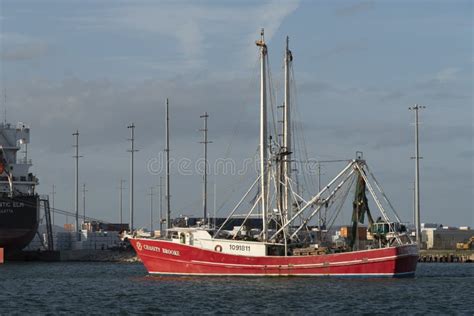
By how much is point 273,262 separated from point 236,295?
11.5m

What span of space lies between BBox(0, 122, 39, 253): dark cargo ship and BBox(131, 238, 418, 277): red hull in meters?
39.5

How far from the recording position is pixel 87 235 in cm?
14675

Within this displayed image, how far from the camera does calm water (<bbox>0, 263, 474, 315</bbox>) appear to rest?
2299 inches

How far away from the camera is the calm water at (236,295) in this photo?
58.4m

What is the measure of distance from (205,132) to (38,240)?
28884 millimetres

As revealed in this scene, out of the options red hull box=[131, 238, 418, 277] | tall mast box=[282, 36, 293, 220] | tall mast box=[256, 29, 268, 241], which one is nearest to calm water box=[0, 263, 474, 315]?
red hull box=[131, 238, 418, 277]

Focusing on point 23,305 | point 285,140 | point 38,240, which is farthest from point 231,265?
point 38,240

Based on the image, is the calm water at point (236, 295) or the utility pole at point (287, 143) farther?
the utility pole at point (287, 143)

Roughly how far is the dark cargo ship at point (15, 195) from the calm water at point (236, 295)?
35.0 metres

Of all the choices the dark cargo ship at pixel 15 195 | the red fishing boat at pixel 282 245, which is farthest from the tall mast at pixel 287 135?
the dark cargo ship at pixel 15 195

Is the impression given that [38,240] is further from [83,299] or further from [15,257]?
[83,299]

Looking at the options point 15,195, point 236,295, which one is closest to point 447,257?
point 15,195

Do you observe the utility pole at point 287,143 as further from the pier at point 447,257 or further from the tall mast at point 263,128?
the pier at point 447,257

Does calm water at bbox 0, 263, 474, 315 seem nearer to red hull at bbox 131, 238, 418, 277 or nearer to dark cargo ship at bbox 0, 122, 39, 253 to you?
red hull at bbox 131, 238, 418, 277
